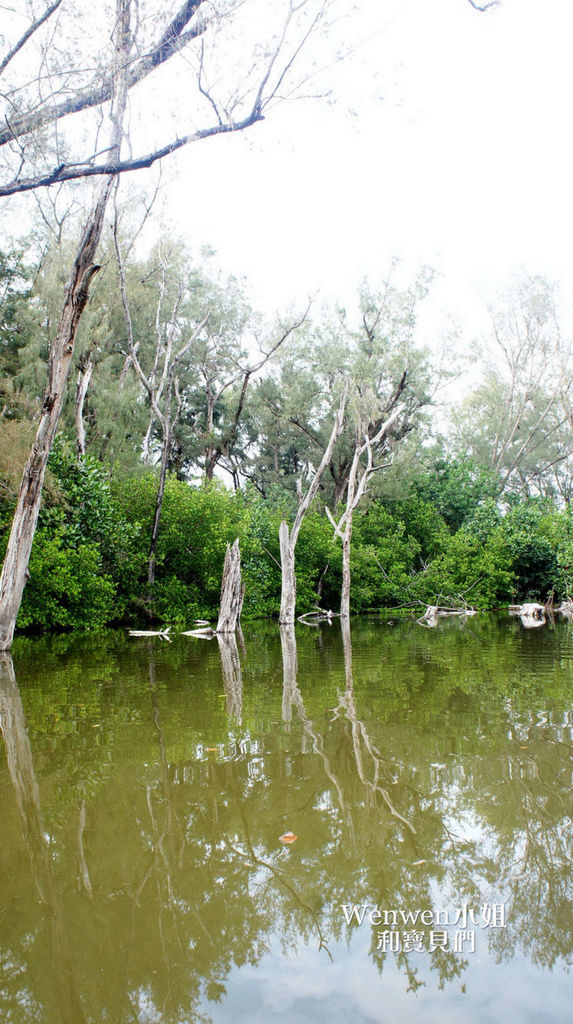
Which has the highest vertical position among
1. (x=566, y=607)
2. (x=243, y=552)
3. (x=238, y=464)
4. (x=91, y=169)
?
(x=238, y=464)

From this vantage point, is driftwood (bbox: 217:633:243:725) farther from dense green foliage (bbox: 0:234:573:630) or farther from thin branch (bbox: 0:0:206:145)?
thin branch (bbox: 0:0:206:145)

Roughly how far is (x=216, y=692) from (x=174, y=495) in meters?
13.9

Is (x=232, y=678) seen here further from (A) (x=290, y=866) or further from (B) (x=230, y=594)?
(B) (x=230, y=594)

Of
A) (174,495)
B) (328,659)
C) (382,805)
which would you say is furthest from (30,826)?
(174,495)

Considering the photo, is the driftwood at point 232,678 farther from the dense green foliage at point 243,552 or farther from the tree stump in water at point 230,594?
the dense green foliage at point 243,552

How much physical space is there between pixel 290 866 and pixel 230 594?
14.2 meters

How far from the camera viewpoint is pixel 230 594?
53.9ft

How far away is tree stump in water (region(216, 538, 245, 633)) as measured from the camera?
16.3 meters

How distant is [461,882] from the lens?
222 centimetres

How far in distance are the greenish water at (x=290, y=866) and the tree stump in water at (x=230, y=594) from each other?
11148 millimetres

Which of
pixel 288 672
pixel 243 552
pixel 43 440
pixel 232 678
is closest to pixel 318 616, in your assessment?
pixel 243 552

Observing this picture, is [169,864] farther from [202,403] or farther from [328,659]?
[202,403]

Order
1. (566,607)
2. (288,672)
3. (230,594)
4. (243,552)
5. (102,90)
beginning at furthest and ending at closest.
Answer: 1. (566,607)
2. (243,552)
3. (230,594)
4. (102,90)
5. (288,672)

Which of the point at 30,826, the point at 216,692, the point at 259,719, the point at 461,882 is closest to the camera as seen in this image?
the point at 461,882
